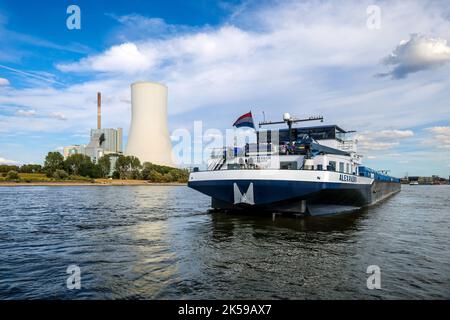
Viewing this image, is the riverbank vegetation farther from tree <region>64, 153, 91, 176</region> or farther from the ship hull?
the ship hull

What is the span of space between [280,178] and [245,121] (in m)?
5.69

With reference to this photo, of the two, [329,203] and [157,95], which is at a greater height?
[157,95]

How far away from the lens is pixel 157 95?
5832 inches

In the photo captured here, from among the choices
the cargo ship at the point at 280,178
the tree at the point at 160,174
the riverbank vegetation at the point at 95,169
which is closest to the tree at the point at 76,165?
the riverbank vegetation at the point at 95,169

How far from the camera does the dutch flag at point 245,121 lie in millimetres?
24531

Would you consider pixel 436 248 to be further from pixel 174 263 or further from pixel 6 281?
pixel 6 281

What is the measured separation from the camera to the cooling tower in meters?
146

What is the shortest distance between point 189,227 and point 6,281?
1141cm

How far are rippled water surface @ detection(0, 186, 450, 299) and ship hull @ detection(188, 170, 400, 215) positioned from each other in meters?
1.78

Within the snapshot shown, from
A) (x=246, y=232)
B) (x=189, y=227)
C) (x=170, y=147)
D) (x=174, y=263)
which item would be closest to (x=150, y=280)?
(x=174, y=263)

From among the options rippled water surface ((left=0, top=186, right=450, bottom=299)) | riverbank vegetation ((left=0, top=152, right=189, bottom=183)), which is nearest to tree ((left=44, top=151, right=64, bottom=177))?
riverbank vegetation ((left=0, top=152, right=189, bottom=183))

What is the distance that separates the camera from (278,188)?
70.0 ft

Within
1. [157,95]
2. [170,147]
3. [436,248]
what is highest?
[157,95]
